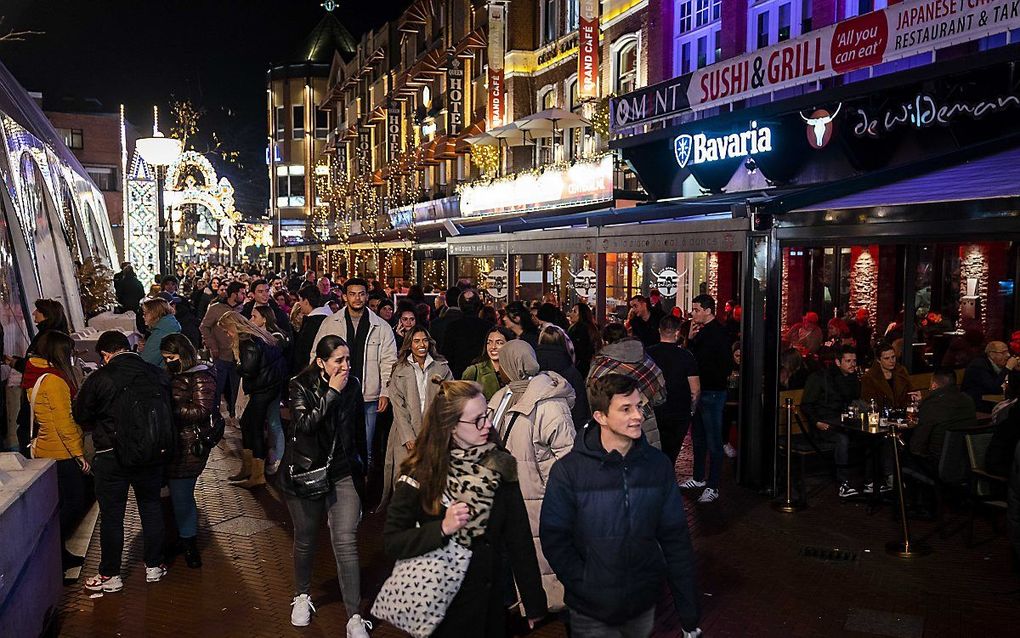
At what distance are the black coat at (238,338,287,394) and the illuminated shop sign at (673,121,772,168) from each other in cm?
942

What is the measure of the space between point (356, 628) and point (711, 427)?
4.54 m

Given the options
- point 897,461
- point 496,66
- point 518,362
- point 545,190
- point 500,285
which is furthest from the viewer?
point 496,66

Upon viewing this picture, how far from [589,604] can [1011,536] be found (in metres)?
3.54

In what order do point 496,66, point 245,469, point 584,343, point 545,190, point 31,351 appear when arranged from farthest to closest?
point 496,66 < point 545,190 < point 584,343 < point 245,469 < point 31,351

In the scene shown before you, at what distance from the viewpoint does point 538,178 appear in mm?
23297

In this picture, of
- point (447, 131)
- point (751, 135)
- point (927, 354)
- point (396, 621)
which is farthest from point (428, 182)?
point (396, 621)

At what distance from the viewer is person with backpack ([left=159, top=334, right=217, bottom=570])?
6637 mm

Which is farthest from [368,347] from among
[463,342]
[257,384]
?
[463,342]

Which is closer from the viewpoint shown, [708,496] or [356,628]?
[356,628]

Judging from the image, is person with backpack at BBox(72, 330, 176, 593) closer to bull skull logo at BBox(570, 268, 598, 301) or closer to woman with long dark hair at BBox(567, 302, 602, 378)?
woman with long dark hair at BBox(567, 302, 602, 378)

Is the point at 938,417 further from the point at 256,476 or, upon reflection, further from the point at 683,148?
the point at 683,148

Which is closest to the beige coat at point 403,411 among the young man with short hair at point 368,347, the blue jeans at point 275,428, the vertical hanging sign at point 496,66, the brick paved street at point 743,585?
the brick paved street at point 743,585

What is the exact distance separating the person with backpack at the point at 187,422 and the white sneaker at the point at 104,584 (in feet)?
1.98

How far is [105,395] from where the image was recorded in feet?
20.3
